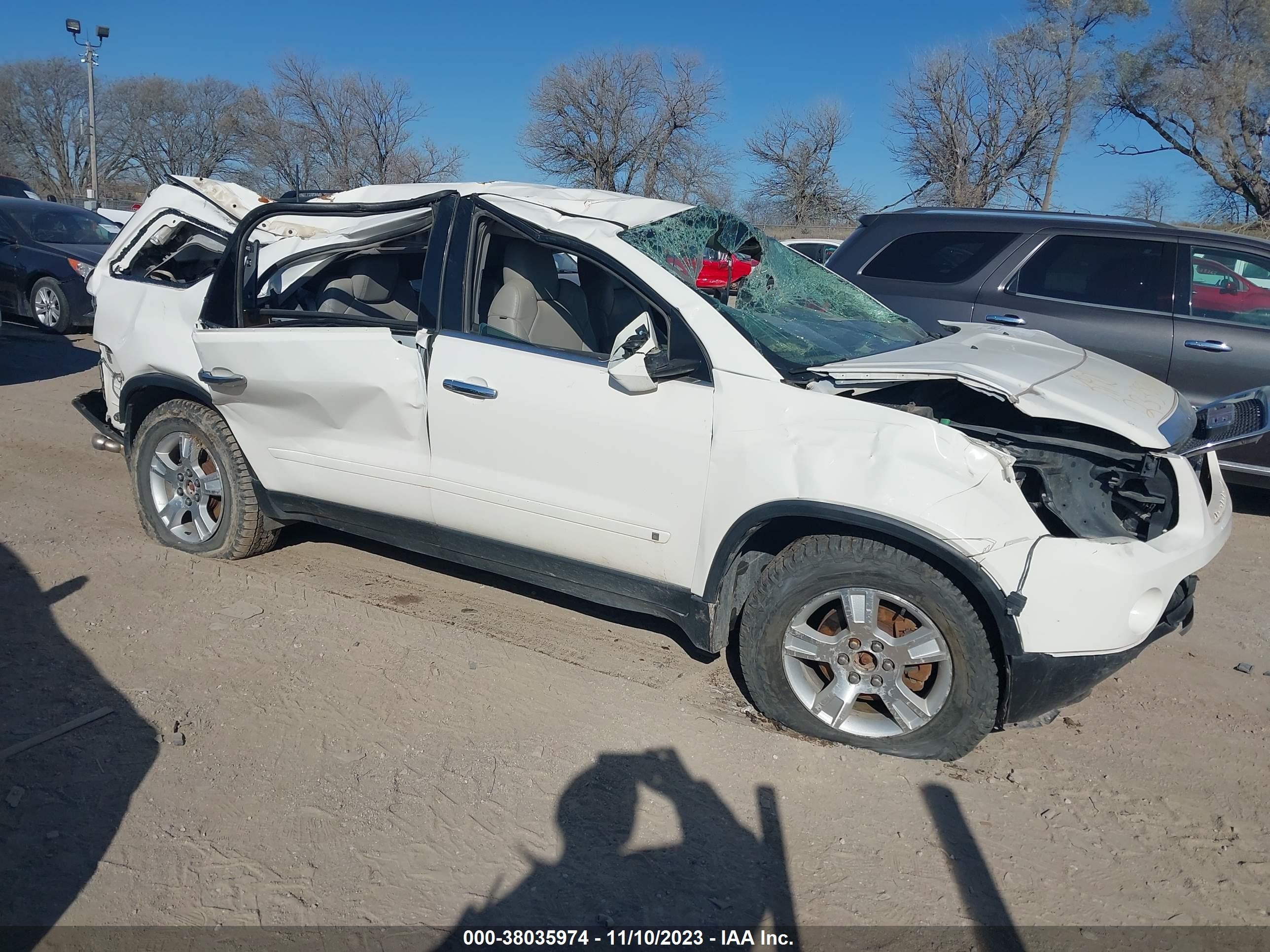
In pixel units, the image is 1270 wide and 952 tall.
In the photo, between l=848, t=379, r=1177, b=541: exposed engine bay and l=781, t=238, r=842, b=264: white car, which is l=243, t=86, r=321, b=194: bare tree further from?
l=848, t=379, r=1177, b=541: exposed engine bay

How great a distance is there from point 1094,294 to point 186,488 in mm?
5408

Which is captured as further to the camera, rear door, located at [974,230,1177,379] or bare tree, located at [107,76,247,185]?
bare tree, located at [107,76,247,185]

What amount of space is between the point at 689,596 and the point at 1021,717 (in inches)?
47.8

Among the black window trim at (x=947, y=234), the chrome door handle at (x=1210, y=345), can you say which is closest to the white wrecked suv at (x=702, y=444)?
the black window trim at (x=947, y=234)

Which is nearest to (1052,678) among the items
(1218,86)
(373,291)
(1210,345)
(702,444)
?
(702,444)

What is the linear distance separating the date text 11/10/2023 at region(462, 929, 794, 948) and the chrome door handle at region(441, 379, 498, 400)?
201cm

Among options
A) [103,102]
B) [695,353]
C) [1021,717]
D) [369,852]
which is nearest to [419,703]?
[369,852]

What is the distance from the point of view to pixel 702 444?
3.57 metres

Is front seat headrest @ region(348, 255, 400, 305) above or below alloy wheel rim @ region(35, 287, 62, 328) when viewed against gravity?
above

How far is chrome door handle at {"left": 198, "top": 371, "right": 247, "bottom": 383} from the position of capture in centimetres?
463

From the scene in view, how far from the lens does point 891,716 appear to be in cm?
349

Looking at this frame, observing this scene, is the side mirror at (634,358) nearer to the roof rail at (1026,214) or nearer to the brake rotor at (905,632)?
the brake rotor at (905,632)

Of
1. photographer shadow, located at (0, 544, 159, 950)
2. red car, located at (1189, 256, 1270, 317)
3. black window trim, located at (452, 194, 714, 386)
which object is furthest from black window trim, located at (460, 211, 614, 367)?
red car, located at (1189, 256, 1270, 317)

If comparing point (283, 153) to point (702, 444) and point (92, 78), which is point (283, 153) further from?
point (702, 444)
